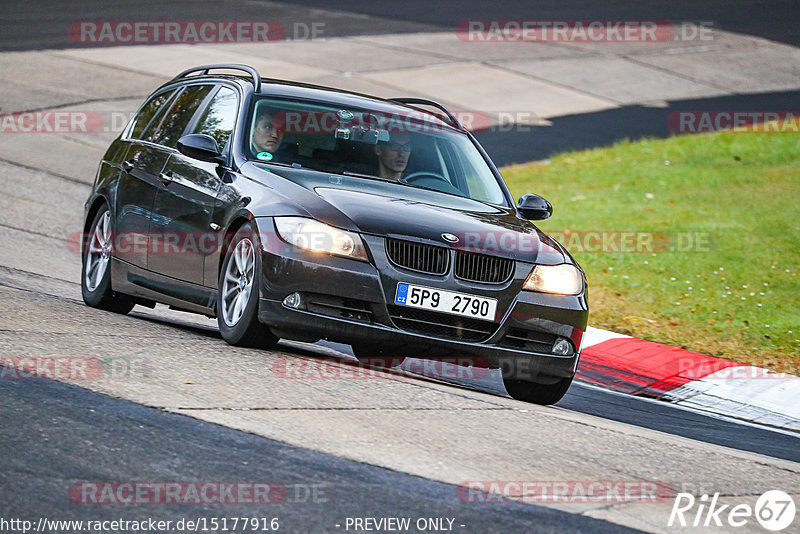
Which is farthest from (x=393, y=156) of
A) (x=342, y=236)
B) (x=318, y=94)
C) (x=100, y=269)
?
(x=100, y=269)

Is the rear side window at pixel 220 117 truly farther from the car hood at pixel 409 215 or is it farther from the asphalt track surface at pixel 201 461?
the asphalt track surface at pixel 201 461

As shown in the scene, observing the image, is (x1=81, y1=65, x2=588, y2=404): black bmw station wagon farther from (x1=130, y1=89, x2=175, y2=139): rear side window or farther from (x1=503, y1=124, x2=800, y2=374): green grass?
(x1=503, y1=124, x2=800, y2=374): green grass

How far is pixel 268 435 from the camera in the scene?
567cm

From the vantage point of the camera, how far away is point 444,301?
7230mm

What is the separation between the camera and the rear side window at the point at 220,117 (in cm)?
849

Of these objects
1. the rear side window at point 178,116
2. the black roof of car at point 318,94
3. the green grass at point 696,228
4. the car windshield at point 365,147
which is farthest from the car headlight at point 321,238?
the green grass at point 696,228

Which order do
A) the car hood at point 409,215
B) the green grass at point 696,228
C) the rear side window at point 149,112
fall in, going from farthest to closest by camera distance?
1. the green grass at point 696,228
2. the rear side window at point 149,112
3. the car hood at point 409,215

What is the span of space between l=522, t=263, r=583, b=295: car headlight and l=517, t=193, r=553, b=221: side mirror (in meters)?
0.78

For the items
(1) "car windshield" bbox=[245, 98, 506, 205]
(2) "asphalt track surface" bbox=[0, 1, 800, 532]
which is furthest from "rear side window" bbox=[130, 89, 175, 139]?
(2) "asphalt track surface" bbox=[0, 1, 800, 532]

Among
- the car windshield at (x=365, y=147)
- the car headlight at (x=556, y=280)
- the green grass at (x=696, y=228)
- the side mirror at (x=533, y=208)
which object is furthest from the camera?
the green grass at (x=696, y=228)

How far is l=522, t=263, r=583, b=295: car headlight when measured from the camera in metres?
7.50

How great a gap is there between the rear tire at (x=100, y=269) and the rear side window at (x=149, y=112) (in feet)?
2.12

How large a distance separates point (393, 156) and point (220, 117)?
4.07 ft

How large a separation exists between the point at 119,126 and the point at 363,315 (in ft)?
48.9
